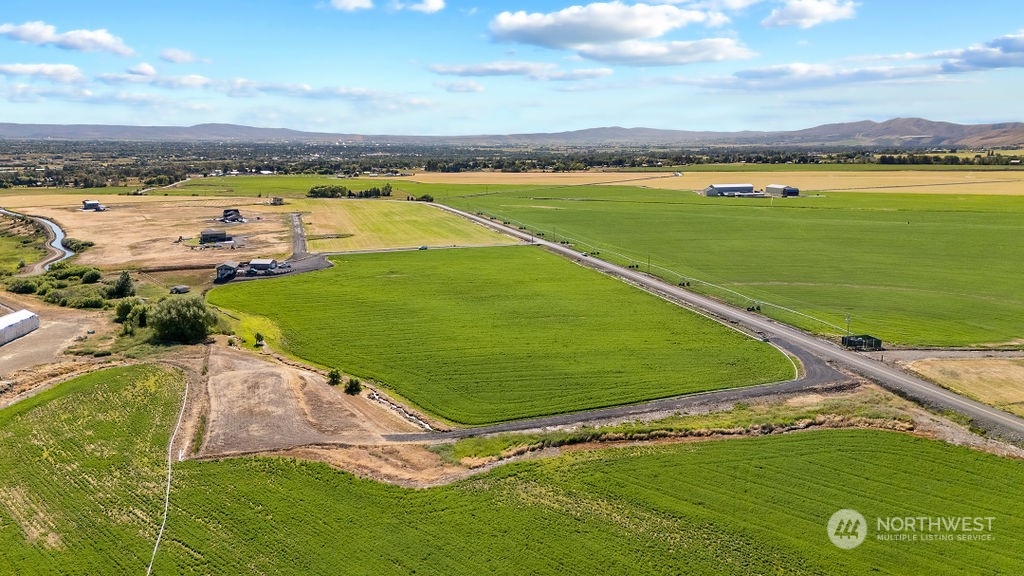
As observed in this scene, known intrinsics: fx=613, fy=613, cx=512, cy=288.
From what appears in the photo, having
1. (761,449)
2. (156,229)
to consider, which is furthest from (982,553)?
(156,229)

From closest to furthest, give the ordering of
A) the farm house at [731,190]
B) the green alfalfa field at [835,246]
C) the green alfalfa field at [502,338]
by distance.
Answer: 1. the green alfalfa field at [502,338]
2. the green alfalfa field at [835,246]
3. the farm house at [731,190]

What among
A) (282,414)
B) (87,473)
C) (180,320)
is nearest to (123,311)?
(180,320)

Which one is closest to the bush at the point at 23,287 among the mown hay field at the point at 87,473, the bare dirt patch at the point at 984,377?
the mown hay field at the point at 87,473

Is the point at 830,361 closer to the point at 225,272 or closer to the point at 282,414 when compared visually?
the point at 282,414

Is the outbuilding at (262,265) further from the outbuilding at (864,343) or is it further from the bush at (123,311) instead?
the outbuilding at (864,343)

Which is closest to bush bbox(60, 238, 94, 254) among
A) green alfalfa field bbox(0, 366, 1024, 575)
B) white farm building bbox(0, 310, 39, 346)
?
white farm building bbox(0, 310, 39, 346)

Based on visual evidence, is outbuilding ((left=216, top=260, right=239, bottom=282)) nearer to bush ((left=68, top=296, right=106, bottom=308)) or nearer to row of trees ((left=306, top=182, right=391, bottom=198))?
bush ((left=68, top=296, right=106, bottom=308))
